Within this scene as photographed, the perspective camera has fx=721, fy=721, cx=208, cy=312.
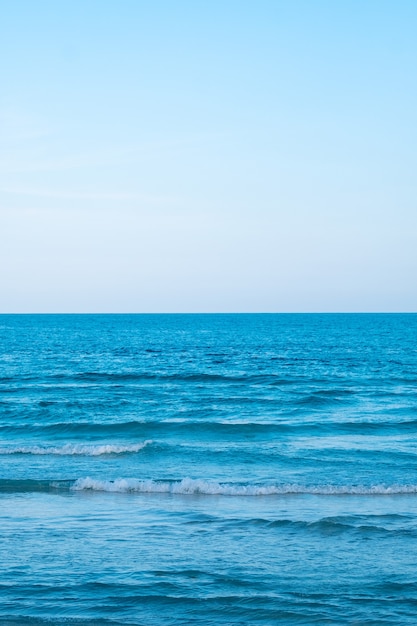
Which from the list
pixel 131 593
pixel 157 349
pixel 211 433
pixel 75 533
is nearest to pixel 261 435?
pixel 211 433

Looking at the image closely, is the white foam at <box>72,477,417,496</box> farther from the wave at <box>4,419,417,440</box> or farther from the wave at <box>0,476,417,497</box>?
the wave at <box>4,419,417,440</box>

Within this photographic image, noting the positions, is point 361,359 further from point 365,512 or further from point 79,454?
point 365,512

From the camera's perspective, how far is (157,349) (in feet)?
241

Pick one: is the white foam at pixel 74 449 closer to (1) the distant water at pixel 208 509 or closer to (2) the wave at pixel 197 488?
(1) the distant water at pixel 208 509

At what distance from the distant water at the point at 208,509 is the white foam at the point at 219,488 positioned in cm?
4

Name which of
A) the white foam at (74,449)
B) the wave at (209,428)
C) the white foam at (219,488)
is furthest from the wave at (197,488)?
the wave at (209,428)

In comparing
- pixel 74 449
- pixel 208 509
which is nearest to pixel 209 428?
pixel 74 449

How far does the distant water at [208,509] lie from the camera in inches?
374

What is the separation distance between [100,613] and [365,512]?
677 cm

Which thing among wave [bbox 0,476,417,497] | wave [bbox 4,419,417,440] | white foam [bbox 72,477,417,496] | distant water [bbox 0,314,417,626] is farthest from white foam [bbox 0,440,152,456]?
white foam [bbox 72,477,417,496]

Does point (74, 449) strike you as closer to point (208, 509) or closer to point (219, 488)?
point (219, 488)

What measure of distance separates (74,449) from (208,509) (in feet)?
27.3

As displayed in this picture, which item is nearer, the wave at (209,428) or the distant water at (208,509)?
the distant water at (208,509)

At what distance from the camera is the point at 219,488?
53.7ft
